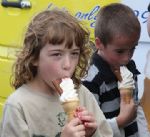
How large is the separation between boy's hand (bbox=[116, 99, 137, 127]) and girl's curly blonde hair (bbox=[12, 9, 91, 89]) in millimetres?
538

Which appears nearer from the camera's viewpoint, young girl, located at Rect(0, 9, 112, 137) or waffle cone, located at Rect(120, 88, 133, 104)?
young girl, located at Rect(0, 9, 112, 137)

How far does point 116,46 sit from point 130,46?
0.28ft

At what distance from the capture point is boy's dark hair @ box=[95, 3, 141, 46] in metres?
2.77

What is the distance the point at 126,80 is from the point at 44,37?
75 cm

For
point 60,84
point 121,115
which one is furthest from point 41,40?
point 121,115

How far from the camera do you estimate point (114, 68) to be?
2.74m

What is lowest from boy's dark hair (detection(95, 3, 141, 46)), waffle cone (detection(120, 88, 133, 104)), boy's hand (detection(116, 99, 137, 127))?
boy's hand (detection(116, 99, 137, 127))

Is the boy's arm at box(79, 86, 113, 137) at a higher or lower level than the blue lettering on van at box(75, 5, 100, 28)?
lower

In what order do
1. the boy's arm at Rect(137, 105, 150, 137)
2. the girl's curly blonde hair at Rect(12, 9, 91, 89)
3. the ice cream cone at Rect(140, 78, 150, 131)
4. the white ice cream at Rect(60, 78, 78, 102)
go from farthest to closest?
the boy's arm at Rect(137, 105, 150, 137), the ice cream cone at Rect(140, 78, 150, 131), the girl's curly blonde hair at Rect(12, 9, 91, 89), the white ice cream at Rect(60, 78, 78, 102)

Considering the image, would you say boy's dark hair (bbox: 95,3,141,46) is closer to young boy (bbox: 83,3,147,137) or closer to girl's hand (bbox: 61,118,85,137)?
young boy (bbox: 83,3,147,137)

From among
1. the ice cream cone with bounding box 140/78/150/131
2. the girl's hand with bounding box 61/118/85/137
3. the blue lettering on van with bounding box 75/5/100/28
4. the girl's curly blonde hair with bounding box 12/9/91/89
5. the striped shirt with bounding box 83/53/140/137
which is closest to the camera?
the girl's hand with bounding box 61/118/85/137

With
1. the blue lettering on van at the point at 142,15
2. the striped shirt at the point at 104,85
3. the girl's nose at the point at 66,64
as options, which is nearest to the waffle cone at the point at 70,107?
the girl's nose at the point at 66,64

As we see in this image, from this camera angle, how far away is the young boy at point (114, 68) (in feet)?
8.65

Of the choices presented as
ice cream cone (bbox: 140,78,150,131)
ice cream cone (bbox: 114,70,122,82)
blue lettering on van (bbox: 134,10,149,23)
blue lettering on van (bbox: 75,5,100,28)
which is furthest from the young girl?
blue lettering on van (bbox: 75,5,100,28)
